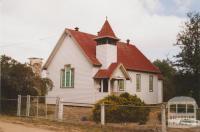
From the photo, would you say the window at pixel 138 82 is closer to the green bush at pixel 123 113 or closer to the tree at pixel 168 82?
the tree at pixel 168 82

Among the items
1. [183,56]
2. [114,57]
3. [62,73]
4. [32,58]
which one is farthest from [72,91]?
[32,58]

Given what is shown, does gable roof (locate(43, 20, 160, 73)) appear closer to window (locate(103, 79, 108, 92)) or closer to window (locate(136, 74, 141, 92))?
window (locate(136, 74, 141, 92))

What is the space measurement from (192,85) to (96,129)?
1896 cm

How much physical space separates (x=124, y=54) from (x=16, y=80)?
14.5 m

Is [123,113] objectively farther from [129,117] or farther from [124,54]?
[124,54]

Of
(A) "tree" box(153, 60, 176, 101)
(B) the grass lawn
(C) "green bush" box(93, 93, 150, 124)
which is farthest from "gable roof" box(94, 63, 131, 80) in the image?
(B) the grass lawn

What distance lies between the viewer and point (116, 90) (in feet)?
117

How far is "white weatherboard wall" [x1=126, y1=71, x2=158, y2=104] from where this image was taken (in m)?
38.7

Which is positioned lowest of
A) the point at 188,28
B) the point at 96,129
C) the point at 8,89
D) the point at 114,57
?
the point at 96,129

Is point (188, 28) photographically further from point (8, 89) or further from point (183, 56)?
point (8, 89)

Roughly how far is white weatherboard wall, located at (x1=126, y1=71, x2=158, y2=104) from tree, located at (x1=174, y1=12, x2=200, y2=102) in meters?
4.42

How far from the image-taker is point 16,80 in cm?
2912

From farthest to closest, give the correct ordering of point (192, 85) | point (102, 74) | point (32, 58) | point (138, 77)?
1. point (32, 58)
2. point (138, 77)
3. point (192, 85)
4. point (102, 74)

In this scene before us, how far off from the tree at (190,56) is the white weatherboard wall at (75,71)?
847 centimetres
